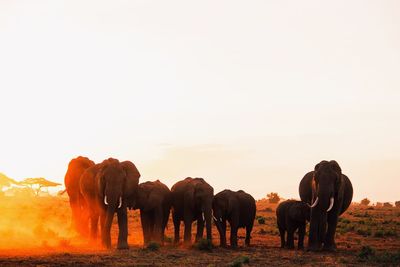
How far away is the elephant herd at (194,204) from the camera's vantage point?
21.9 meters

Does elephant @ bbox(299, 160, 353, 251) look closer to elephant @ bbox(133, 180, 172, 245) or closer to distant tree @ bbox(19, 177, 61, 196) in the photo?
elephant @ bbox(133, 180, 172, 245)

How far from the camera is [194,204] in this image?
78.3ft

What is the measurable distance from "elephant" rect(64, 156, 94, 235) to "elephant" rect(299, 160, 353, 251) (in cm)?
1059

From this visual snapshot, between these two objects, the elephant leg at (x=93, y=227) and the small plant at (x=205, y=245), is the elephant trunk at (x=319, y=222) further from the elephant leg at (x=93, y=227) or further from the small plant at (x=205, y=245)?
the elephant leg at (x=93, y=227)

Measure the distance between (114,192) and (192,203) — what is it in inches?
138

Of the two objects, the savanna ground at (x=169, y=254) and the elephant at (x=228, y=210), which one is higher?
the elephant at (x=228, y=210)

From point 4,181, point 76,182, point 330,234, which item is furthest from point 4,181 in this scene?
point 330,234

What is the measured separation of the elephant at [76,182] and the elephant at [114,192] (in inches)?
148

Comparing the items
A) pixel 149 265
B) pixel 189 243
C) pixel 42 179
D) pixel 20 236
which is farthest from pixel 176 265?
pixel 42 179

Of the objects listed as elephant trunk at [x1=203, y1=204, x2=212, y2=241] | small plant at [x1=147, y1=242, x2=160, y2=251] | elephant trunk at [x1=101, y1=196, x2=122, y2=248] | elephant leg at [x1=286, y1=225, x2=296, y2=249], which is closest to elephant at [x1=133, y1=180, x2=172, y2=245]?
elephant trunk at [x1=101, y1=196, x2=122, y2=248]

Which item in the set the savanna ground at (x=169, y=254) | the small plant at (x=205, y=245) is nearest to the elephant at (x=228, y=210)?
the savanna ground at (x=169, y=254)

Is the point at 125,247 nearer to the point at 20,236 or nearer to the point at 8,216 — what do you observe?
the point at 20,236

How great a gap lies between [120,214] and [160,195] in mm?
2013

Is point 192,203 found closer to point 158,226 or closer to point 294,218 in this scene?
point 158,226
